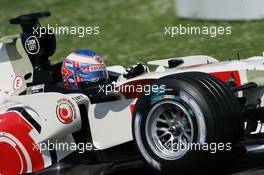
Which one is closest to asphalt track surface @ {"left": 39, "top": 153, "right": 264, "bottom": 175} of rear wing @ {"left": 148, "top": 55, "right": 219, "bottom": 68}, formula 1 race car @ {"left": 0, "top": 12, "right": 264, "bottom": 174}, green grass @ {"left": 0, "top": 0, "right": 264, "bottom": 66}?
formula 1 race car @ {"left": 0, "top": 12, "right": 264, "bottom": 174}

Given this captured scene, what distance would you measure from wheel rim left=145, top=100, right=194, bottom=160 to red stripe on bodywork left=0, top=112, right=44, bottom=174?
50.6 inches

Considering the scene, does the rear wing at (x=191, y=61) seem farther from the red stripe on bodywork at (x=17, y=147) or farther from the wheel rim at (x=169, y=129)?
the red stripe on bodywork at (x=17, y=147)

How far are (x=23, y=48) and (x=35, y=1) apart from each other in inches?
480

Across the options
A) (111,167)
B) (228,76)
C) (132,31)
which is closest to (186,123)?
(228,76)

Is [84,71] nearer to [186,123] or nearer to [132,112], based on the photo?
[132,112]

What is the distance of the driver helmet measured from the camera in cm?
703

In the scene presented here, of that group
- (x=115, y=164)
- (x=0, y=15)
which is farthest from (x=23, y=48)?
(x=0, y=15)

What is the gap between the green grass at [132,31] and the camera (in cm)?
1269

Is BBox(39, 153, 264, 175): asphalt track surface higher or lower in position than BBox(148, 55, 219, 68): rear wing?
lower

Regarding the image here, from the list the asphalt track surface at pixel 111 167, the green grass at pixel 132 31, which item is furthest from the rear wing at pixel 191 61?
the green grass at pixel 132 31

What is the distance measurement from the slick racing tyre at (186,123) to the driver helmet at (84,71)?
3.00 ft

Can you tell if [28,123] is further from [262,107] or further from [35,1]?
[35,1]

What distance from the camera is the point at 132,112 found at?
6543 mm

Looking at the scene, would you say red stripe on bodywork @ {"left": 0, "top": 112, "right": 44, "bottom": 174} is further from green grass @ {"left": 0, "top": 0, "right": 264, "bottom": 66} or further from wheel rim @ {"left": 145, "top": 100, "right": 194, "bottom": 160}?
green grass @ {"left": 0, "top": 0, "right": 264, "bottom": 66}
